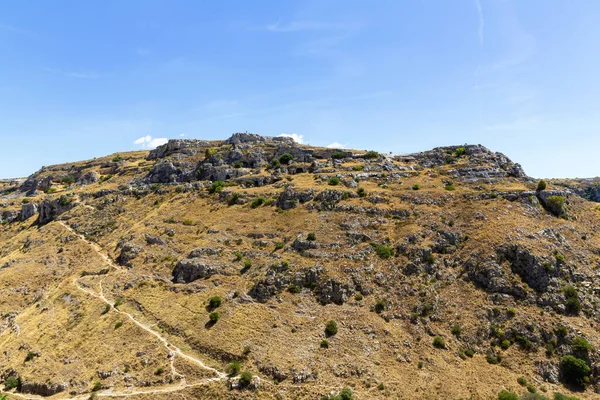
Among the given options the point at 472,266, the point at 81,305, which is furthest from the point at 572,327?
the point at 81,305

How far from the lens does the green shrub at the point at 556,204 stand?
67.4 meters

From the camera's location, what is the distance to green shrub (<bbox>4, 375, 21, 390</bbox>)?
4354 centimetres

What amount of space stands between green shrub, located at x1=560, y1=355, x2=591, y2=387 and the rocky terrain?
8.2 inches

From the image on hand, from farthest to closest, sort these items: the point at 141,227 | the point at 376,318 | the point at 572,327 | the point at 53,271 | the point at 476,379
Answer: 1. the point at 141,227
2. the point at 53,271
3. the point at 376,318
4. the point at 572,327
5. the point at 476,379

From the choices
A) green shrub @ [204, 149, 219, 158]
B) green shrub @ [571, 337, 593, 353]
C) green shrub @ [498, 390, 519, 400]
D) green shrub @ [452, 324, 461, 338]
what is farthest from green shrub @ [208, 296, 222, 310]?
green shrub @ [204, 149, 219, 158]

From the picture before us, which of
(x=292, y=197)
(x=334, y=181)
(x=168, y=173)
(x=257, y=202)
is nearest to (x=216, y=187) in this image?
(x=257, y=202)

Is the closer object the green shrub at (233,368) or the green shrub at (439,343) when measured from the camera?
the green shrub at (233,368)

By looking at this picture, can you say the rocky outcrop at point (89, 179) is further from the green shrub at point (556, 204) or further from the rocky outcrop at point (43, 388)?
the green shrub at point (556, 204)

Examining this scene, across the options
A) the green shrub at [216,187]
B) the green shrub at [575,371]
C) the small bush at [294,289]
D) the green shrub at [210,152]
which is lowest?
the green shrub at [575,371]

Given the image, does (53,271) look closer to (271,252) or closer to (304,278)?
(271,252)

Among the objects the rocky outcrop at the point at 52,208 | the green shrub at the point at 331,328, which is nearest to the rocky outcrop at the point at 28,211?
the rocky outcrop at the point at 52,208

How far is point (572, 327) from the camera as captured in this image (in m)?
47.9

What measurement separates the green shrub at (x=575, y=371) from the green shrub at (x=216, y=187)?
74647 millimetres

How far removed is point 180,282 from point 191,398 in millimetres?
22742
